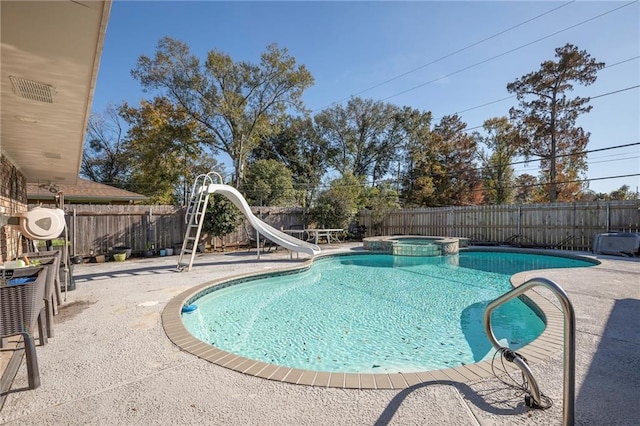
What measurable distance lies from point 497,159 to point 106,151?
3050 cm

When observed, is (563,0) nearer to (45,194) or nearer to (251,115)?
(251,115)

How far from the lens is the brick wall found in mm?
6075

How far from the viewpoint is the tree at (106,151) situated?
1020 inches

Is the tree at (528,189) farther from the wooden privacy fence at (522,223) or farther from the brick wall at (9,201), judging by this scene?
the brick wall at (9,201)

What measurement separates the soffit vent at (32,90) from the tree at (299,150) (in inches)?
924

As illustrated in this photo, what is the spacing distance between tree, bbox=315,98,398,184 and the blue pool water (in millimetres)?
20682

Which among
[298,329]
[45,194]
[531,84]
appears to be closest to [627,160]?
[531,84]

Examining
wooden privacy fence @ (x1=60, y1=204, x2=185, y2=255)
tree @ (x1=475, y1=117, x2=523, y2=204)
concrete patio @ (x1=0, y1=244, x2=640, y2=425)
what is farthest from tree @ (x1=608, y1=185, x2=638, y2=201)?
wooden privacy fence @ (x1=60, y1=204, x2=185, y2=255)

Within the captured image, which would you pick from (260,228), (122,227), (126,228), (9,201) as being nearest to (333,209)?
(260,228)

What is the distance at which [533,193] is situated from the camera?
23.2 m

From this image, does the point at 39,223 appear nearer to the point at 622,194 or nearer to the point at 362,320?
the point at 362,320

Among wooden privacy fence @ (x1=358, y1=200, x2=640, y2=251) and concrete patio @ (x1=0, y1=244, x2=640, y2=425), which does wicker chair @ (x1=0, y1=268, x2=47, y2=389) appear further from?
wooden privacy fence @ (x1=358, y1=200, x2=640, y2=251)

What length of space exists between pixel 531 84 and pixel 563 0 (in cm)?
952

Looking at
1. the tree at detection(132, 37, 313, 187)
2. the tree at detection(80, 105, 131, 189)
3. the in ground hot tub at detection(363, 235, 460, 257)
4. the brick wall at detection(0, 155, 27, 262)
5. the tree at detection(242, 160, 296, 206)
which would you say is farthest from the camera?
the tree at detection(80, 105, 131, 189)
